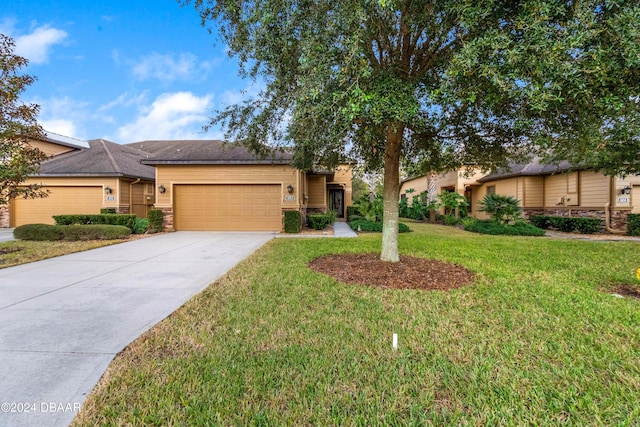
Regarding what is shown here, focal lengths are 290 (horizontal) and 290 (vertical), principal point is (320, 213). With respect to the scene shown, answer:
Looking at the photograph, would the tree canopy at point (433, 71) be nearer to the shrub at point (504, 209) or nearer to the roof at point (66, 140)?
the shrub at point (504, 209)

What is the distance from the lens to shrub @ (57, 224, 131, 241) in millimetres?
9961

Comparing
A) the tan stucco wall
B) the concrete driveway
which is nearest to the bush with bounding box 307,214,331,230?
the tan stucco wall

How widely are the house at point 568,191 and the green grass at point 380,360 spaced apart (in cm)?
781

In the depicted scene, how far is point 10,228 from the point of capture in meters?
13.6

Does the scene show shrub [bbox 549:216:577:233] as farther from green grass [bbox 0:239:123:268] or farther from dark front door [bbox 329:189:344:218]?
green grass [bbox 0:239:123:268]

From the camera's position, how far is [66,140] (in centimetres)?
1786

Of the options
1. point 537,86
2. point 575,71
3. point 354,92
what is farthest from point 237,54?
point 575,71

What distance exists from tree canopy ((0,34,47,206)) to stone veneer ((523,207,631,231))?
66.9ft

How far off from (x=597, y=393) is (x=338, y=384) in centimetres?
191

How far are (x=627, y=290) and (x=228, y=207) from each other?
→ 12304mm

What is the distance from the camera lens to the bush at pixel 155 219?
39.9ft

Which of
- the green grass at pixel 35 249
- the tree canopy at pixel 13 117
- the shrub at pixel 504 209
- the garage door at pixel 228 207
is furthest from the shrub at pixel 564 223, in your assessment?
the tree canopy at pixel 13 117

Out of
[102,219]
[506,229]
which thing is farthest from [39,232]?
[506,229]

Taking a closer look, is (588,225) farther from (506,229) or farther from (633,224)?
(506,229)
